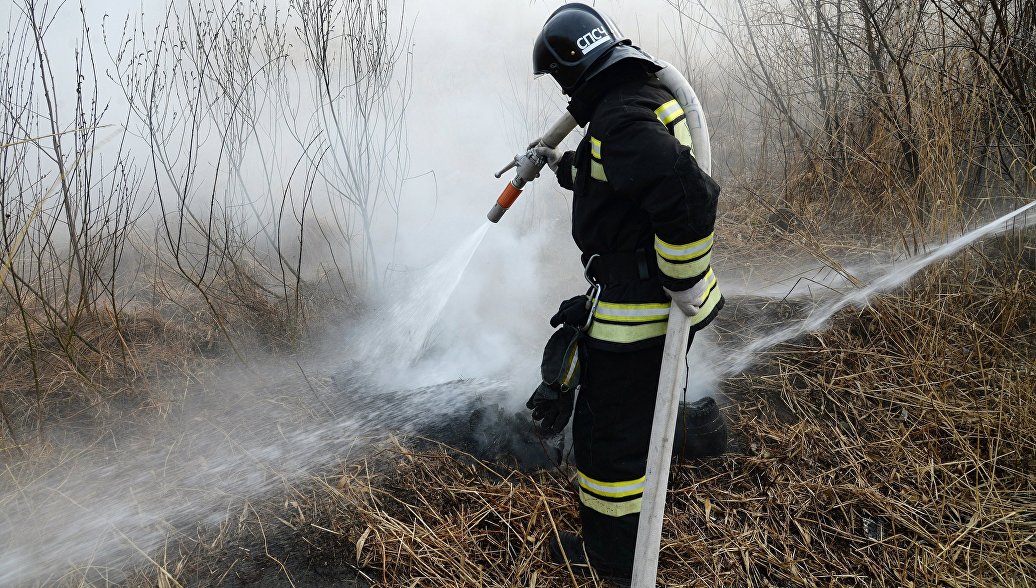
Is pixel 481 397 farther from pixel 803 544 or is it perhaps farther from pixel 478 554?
pixel 803 544

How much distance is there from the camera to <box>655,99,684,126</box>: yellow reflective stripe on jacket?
2004 millimetres

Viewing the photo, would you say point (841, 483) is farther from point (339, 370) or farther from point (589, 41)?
point (339, 370)

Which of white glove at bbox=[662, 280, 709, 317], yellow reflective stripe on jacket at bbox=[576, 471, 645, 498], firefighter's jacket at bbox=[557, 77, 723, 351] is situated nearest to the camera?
firefighter's jacket at bbox=[557, 77, 723, 351]

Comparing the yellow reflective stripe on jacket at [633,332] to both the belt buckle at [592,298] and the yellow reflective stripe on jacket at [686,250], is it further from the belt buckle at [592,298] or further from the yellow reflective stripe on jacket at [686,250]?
the yellow reflective stripe on jacket at [686,250]

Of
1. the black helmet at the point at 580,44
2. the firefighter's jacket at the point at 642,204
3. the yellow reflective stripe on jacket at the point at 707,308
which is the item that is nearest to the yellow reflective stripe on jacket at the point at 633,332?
the firefighter's jacket at the point at 642,204

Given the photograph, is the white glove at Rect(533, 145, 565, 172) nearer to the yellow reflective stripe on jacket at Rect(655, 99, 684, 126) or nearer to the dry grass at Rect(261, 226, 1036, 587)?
the yellow reflective stripe on jacket at Rect(655, 99, 684, 126)

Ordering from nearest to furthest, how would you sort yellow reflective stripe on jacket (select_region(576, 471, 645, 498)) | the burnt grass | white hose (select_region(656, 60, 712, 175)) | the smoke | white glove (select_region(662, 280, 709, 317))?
white glove (select_region(662, 280, 709, 317))
white hose (select_region(656, 60, 712, 175))
yellow reflective stripe on jacket (select_region(576, 471, 645, 498))
the burnt grass
the smoke

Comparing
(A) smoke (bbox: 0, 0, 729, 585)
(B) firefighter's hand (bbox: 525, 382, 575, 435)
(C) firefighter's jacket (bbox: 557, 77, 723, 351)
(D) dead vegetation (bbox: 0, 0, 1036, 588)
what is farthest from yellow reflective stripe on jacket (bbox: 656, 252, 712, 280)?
(A) smoke (bbox: 0, 0, 729, 585)

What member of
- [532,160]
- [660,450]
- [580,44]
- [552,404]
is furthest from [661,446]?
[580,44]

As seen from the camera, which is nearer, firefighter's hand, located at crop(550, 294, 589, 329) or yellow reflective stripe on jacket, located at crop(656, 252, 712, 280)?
yellow reflective stripe on jacket, located at crop(656, 252, 712, 280)

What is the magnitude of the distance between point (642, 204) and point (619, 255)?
0.30m

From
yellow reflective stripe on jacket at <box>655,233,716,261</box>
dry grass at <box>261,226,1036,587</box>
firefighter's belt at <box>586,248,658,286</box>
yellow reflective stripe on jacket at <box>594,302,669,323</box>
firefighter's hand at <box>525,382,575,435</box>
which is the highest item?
yellow reflective stripe on jacket at <box>655,233,716,261</box>

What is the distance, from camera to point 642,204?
1856 mm

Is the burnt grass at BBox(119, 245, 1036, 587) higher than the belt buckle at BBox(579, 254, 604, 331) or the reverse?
the reverse
